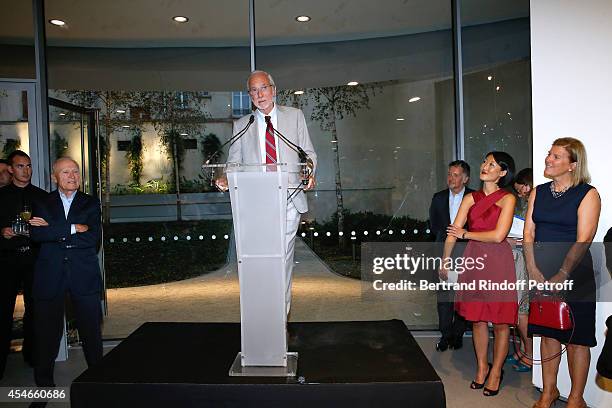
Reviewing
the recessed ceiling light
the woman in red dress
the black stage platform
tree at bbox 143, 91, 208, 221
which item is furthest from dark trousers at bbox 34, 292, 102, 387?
the recessed ceiling light

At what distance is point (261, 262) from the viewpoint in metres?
2.42

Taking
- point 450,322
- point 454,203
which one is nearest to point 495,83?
point 454,203

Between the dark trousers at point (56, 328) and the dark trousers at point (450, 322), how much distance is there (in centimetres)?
297

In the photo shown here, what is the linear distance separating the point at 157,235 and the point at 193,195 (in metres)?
0.56

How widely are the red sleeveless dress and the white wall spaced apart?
0.43m

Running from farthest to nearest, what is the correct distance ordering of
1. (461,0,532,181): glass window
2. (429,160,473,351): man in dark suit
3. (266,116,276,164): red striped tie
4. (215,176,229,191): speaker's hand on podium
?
1. (461,0,532,181): glass window
2. (429,160,473,351): man in dark suit
3. (266,116,276,164): red striped tie
4. (215,176,229,191): speaker's hand on podium

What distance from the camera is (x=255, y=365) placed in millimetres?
2535

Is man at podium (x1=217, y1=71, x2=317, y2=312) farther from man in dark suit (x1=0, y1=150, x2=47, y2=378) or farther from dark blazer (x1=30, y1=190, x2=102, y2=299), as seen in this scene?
man in dark suit (x1=0, y1=150, x2=47, y2=378)

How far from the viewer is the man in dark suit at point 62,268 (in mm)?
3539

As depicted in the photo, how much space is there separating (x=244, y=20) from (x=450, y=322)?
3.61 m

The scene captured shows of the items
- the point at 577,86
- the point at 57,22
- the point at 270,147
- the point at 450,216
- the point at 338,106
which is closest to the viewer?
the point at 270,147

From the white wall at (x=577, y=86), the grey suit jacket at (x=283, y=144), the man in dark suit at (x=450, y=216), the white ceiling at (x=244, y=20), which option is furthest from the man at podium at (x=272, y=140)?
the white ceiling at (x=244, y=20)

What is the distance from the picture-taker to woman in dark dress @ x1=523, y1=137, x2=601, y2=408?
3113mm

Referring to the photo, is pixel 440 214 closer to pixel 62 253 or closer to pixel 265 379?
pixel 265 379
